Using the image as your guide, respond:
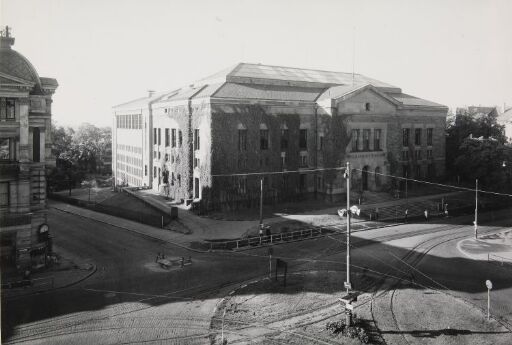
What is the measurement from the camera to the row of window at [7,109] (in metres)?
31.4

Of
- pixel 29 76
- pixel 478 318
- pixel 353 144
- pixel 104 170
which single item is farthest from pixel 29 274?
pixel 104 170

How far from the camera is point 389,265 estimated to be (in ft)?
110

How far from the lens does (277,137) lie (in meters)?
53.9

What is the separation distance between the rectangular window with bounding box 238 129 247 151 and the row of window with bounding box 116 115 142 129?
23.8m

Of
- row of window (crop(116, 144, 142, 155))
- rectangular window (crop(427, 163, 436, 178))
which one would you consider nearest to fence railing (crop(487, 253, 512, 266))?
rectangular window (crop(427, 163, 436, 178))

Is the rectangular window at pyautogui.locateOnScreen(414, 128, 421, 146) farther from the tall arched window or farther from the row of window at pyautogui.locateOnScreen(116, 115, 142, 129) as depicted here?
the row of window at pyautogui.locateOnScreen(116, 115, 142, 129)

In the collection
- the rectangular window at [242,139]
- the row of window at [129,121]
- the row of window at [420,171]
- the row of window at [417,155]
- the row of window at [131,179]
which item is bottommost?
the row of window at [131,179]

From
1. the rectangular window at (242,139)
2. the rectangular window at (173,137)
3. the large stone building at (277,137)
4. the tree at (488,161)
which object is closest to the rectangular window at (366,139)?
the large stone building at (277,137)

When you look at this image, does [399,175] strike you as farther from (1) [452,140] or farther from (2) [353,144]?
(1) [452,140]

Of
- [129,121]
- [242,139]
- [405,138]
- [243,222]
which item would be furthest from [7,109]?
[405,138]

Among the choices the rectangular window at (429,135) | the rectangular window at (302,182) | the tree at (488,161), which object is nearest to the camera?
the tree at (488,161)

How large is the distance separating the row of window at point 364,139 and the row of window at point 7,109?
38861 millimetres

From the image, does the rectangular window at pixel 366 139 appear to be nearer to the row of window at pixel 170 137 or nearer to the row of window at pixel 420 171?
the row of window at pixel 420 171

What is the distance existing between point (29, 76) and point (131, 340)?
2215cm
